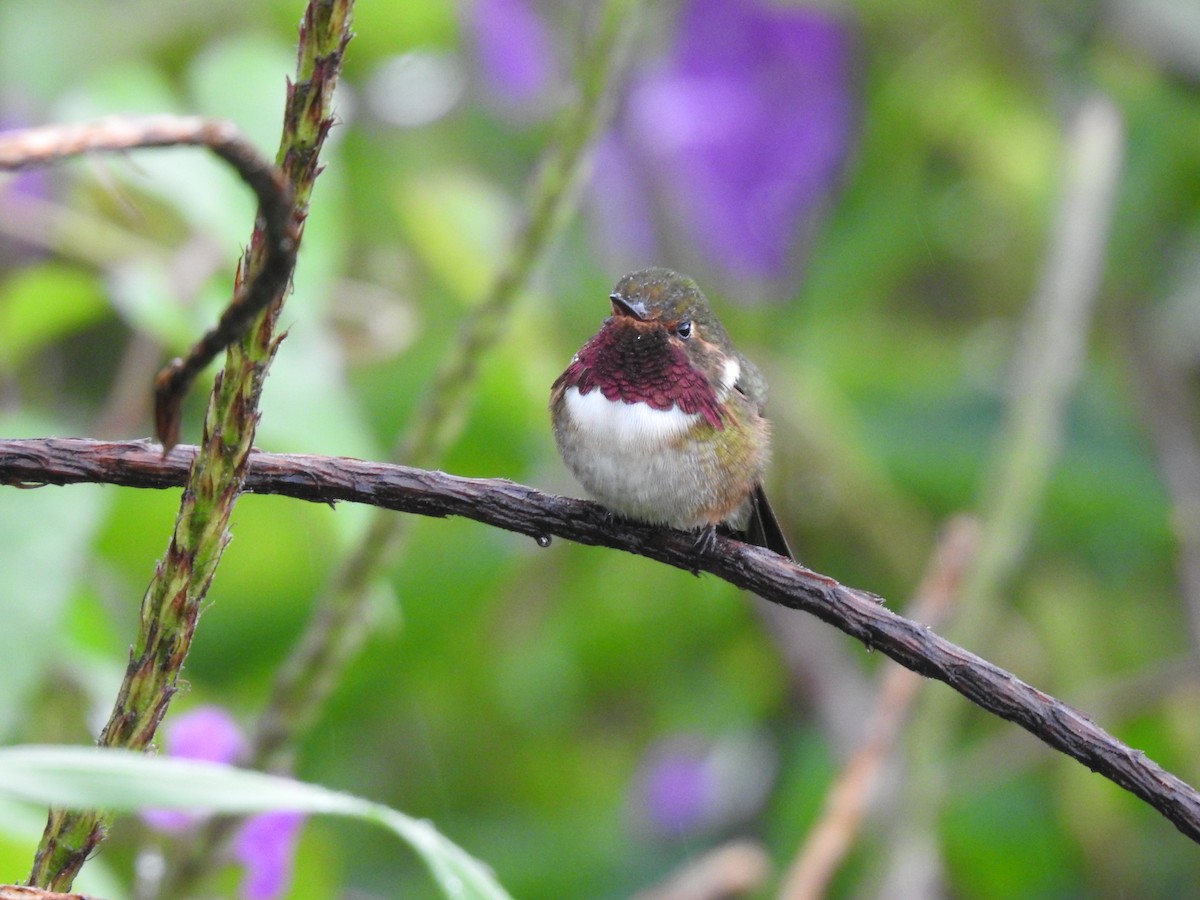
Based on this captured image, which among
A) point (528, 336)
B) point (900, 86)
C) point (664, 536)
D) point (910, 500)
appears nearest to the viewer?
point (664, 536)

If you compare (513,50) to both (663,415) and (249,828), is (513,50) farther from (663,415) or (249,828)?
(249,828)

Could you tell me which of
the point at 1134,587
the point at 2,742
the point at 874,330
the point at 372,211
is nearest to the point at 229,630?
the point at 2,742

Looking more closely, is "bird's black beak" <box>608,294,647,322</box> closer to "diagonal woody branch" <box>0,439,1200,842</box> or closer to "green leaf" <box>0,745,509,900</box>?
"diagonal woody branch" <box>0,439,1200,842</box>

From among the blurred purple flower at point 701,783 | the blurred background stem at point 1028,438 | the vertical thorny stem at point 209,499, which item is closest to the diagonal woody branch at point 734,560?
the vertical thorny stem at point 209,499

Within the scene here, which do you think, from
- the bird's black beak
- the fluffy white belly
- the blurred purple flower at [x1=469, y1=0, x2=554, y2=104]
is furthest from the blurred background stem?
the blurred purple flower at [x1=469, y1=0, x2=554, y2=104]

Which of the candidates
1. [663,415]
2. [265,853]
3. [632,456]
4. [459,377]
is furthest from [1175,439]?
[265,853]

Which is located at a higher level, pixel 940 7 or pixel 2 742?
pixel 940 7

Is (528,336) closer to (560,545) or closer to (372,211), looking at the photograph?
(560,545)
